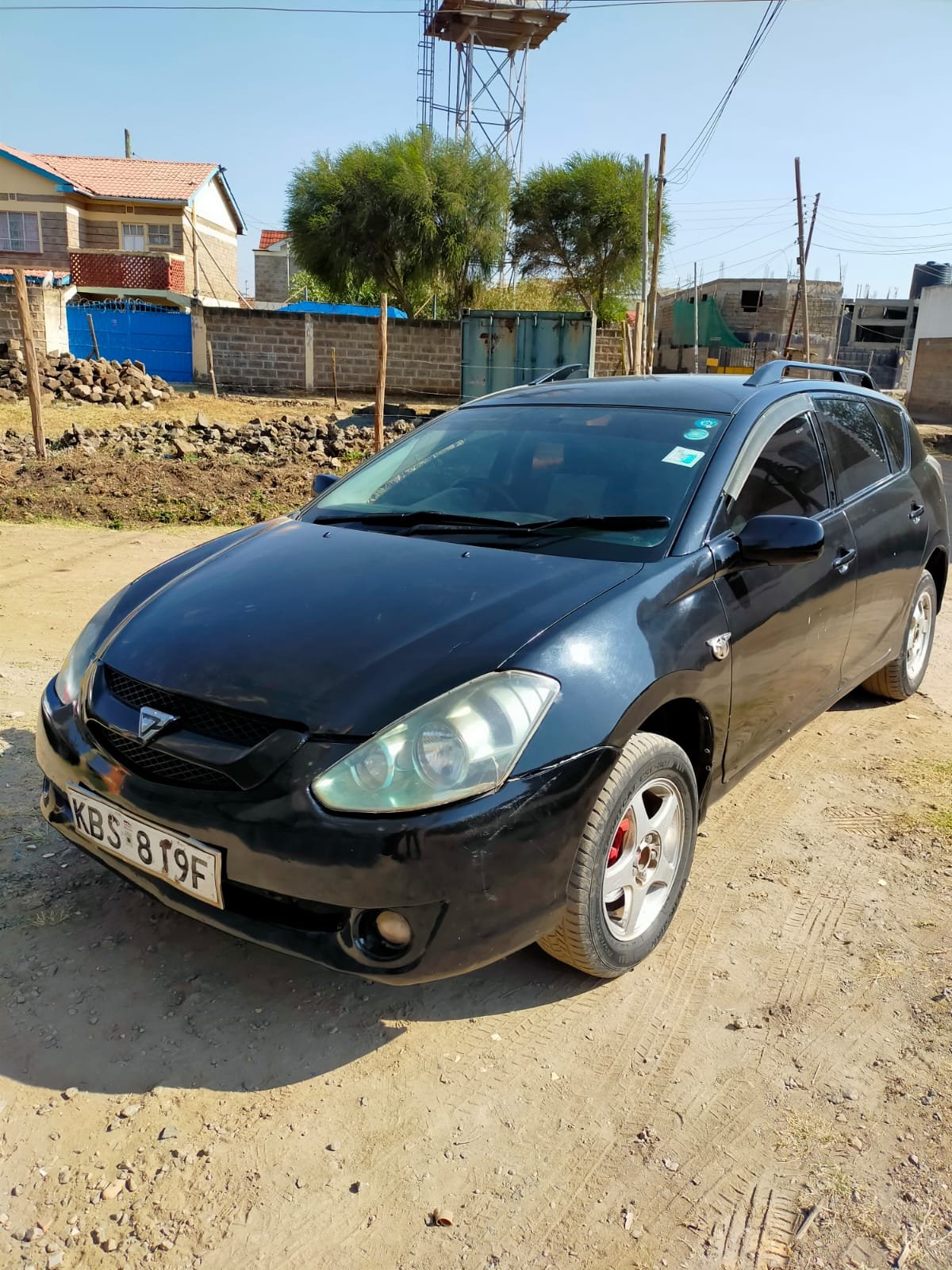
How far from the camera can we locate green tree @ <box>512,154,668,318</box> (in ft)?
105

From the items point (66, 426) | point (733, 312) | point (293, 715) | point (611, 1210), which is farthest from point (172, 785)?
point (733, 312)

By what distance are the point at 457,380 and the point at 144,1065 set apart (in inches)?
987

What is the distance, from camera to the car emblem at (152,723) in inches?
89.6

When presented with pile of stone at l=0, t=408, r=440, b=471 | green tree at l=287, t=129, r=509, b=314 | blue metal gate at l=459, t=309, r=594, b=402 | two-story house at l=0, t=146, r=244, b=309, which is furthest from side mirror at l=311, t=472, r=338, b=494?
two-story house at l=0, t=146, r=244, b=309

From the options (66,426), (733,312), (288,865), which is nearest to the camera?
(288,865)

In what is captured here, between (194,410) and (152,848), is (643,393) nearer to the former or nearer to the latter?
(152,848)

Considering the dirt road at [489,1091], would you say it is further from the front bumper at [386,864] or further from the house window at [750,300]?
the house window at [750,300]

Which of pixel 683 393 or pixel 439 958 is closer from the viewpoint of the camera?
pixel 439 958

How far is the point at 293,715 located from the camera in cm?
216

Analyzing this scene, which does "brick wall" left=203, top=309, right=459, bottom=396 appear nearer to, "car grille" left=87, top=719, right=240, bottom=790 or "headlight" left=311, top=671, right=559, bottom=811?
"car grille" left=87, top=719, right=240, bottom=790

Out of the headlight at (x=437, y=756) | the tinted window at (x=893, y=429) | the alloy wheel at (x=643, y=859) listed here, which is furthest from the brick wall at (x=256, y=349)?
the headlight at (x=437, y=756)

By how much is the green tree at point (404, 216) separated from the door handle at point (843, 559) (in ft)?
95.2

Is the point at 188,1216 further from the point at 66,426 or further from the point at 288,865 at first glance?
the point at 66,426

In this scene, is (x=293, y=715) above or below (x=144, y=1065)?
above
